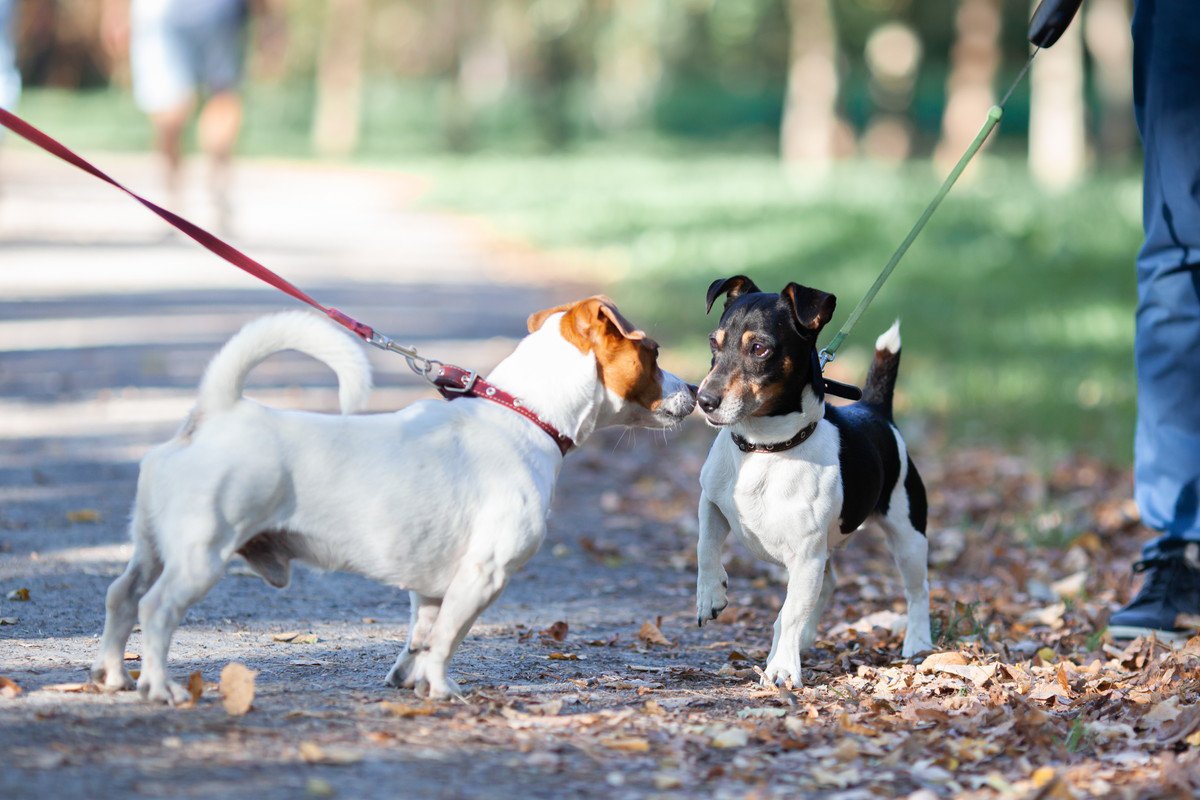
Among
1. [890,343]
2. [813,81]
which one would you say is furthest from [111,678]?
[813,81]

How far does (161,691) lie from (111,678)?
201 millimetres

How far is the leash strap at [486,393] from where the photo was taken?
4.00m

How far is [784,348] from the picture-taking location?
4238 millimetres

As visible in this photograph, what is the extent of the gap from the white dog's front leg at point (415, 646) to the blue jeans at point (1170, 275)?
2.69 meters

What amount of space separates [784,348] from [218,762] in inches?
76.0

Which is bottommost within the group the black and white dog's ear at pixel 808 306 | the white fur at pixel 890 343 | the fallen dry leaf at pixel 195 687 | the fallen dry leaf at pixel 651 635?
the fallen dry leaf at pixel 651 635

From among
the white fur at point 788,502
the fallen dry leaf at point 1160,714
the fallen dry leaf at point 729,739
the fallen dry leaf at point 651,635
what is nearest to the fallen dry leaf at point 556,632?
the fallen dry leaf at point 651,635

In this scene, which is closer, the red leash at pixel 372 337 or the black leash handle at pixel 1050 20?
the red leash at pixel 372 337

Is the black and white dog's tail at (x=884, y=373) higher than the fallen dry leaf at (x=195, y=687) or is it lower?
higher

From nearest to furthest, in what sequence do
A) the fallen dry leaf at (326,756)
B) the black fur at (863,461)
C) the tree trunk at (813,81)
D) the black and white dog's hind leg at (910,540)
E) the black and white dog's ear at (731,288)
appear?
the fallen dry leaf at (326,756) < the black fur at (863,461) < the black and white dog's ear at (731,288) < the black and white dog's hind leg at (910,540) < the tree trunk at (813,81)

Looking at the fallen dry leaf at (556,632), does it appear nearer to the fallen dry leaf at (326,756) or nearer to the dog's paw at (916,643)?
the dog's paw at (916,643)

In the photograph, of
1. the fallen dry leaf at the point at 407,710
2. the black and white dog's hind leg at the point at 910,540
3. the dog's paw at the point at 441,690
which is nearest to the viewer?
the fallen dry leaf at the point at 407,710

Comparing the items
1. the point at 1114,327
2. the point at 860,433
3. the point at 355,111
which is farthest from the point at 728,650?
the point at 355,111

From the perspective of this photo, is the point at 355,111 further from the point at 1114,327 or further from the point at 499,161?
the point at 1114,327
